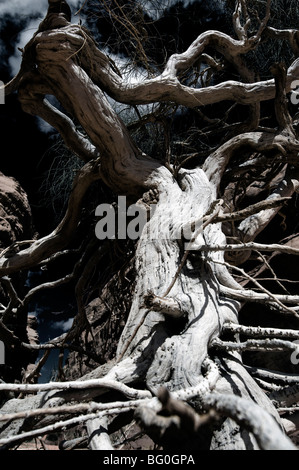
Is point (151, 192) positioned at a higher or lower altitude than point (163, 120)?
lower

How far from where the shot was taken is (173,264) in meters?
1.53

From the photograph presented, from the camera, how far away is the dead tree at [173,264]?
0.89m

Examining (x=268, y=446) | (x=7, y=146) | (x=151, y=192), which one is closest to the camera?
(x=268, y=446)

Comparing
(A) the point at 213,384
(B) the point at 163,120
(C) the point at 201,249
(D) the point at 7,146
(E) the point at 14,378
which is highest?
(D) the point at 7,146

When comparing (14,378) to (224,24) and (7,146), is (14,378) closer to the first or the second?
(7,146)

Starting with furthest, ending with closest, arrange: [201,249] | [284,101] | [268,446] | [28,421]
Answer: [284,101] → [201,249] → [28,421] → [268,446]

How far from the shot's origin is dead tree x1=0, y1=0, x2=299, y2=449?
2.91 ft

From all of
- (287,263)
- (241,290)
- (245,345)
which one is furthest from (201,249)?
(287,263)

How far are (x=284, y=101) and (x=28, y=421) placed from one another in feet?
7.75

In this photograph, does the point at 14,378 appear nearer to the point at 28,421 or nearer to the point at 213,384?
the point at 28,421

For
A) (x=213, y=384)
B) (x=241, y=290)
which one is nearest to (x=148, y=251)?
(x=241, y=290)

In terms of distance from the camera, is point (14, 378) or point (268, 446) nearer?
point (268, 446)

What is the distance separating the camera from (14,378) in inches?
156
